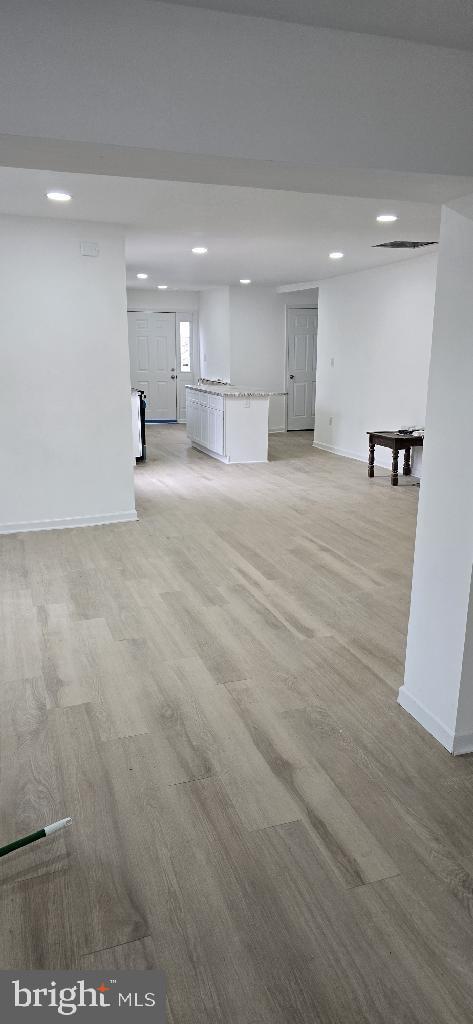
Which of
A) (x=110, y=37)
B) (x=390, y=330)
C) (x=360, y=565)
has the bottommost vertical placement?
(x=360, y=565)

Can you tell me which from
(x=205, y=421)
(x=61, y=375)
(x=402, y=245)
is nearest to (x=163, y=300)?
(x=205, y=421)

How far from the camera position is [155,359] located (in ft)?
39.2

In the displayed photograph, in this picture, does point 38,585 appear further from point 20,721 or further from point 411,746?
point 411,746

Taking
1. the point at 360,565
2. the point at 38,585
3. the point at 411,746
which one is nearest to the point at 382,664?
the point at 411,746

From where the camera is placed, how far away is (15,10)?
159cm

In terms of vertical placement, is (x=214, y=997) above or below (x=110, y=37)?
below

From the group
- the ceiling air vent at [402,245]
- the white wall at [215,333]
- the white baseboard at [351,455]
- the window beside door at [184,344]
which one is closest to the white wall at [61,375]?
the ceiling air vent at [402,245]

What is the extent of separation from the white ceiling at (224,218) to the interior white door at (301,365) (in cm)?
312

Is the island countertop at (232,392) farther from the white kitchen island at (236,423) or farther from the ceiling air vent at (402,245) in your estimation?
the ceiling air vent at (402,245)

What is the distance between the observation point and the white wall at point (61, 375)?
5.01 m

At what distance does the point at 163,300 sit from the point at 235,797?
1067 centimetres

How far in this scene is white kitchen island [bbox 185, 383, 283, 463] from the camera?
8.16m

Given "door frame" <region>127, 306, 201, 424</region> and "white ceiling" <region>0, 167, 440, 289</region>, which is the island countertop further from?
"door frame" <region>127, 306, 201, 424</region>

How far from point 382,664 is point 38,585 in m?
2.24
